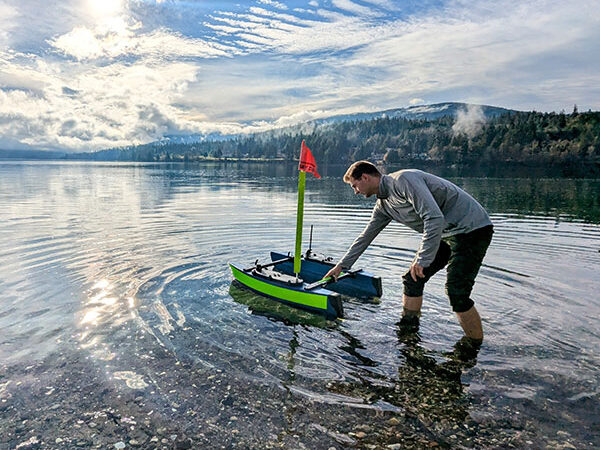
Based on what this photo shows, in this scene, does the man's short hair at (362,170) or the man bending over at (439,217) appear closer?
the man bending over at (439,217)

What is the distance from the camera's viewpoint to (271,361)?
7.83 metres

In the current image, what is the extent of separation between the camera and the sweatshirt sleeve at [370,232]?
888cm

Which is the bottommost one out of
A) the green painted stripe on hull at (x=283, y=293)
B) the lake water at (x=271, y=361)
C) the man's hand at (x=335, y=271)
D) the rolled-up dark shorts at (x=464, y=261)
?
the lake water at (x=271, y=361)

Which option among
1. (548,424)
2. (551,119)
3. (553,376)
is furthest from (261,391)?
(551,119)

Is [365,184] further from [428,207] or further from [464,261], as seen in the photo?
[464,261]

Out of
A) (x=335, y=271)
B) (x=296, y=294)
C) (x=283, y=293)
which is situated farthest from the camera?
(x=283, y=293)

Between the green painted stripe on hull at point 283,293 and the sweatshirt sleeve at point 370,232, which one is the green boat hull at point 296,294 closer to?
the green painted stripe on hull at point 283,293

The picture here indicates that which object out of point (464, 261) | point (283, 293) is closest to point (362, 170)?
point (464, 261)

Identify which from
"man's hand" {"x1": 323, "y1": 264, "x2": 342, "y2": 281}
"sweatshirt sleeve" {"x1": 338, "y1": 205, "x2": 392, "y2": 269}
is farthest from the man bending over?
"man's hand" {"x1": 323, "y1": 264, "x2": 342, "y2": 281}

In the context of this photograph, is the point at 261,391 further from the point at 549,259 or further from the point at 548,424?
the point at 549,259

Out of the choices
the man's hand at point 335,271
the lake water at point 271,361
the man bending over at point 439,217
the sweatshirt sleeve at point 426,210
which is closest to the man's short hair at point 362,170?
the man bending over at point 439,217

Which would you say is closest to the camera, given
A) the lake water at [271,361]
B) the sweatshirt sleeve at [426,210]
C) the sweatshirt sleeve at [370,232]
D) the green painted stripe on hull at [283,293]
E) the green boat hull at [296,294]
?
the lake water at [271,361]

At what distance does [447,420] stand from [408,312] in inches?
162

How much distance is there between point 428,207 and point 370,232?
212 centimetres
